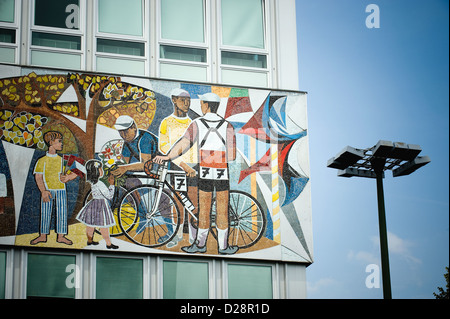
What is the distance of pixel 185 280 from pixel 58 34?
6.26 metres

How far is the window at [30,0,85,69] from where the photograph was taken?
18141 mm

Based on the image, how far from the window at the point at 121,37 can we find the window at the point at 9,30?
1.80 metres

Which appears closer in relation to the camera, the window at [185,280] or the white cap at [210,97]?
the window at [185,280]

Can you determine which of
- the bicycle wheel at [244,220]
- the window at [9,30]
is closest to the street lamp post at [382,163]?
the bicycle wheel at [244,220]

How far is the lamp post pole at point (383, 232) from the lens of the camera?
53.3ft

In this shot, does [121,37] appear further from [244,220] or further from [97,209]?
[244,220]

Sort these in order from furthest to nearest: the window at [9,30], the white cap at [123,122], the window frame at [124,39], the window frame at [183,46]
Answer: the window frame at [183,46] < the window frame at [124,39] < the window at [9,30] < the white cap at [123,122]

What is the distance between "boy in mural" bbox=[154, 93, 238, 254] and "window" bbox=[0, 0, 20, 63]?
4016 millimetres

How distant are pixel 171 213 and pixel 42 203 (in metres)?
2.71

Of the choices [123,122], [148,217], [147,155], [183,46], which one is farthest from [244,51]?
[148,217]

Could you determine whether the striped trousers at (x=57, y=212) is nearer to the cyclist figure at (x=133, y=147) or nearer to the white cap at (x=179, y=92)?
the cyclist figure at (x=133, y=147)

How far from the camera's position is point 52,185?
17062 mm

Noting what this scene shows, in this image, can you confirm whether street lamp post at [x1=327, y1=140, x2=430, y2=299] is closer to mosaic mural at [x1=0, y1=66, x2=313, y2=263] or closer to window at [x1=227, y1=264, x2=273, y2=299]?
mosaic mural at [x1=0, y1=66, x2=313, y2=263]
